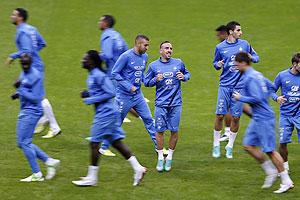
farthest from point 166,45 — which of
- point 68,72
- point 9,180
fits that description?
point 68,72

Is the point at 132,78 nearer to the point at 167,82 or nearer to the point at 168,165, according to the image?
the point at 167,82

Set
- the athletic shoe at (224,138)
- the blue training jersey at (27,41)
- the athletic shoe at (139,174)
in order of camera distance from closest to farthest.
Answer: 1. the athletic shoe at (139,174)
2. the blue training jersey at (27,41)
3. the athletic shoe at (224,138)

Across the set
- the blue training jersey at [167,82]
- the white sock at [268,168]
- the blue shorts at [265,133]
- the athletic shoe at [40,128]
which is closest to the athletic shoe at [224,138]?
the blue training jersey at [167,82]

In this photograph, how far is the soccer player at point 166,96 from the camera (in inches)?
496

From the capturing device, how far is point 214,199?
36.4 feet

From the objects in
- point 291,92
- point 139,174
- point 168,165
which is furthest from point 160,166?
point 291,92

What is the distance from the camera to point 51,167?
11.9 meters

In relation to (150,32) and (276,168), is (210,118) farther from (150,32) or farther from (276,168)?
(150,32)

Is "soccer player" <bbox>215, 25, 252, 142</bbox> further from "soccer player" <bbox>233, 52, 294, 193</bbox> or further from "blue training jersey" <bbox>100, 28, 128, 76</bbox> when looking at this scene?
"soccer player" <bbox>233, 52, 294, 193</bbox>

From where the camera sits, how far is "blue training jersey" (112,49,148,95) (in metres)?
A: 13.0

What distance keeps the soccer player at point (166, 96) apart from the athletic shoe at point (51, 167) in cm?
187

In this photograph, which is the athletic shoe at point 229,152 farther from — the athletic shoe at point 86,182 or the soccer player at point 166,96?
the athletic shoe at point 86,182

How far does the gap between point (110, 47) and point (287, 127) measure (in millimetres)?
3903

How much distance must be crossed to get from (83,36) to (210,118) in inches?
320
